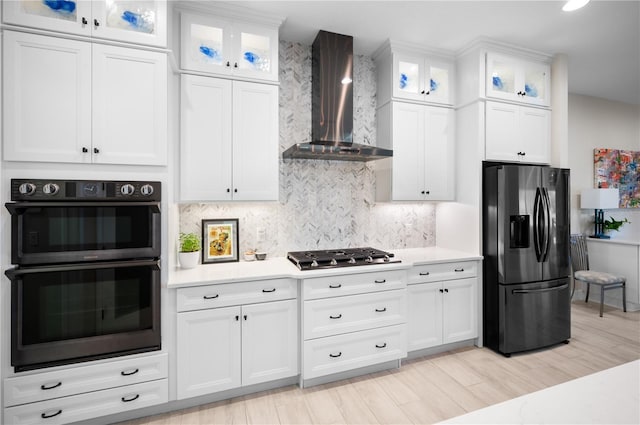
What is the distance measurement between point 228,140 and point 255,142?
0.70 feet

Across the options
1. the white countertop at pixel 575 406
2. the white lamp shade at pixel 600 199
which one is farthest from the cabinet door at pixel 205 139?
the white lamp shade at pixel 600 199

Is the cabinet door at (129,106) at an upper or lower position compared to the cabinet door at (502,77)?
lower

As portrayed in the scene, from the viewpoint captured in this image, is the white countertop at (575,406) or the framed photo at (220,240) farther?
the framed photo at (220,240)

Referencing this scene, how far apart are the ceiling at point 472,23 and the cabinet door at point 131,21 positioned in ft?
2.18

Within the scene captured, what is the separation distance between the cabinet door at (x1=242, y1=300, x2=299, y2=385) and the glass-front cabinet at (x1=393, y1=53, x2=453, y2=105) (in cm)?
230

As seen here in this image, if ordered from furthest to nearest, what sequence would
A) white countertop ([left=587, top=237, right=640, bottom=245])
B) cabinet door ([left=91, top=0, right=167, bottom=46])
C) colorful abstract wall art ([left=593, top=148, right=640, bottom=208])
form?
colorful abstract wall art ([left=593, top=148, right=640, bottom=208]) → white countertop ([left=587, top=237, right=640, bottom=245]) → cabinet door ([left=91, top=0, right=167, bottom=46])

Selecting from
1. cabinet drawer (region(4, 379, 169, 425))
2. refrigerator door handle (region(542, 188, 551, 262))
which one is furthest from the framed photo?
refrigerator door handle (region(542, 188, 551, 262))

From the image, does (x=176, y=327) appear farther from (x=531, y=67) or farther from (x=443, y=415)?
(x=531, y=67)

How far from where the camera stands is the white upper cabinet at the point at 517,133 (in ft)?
10.0

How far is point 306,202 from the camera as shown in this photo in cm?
306

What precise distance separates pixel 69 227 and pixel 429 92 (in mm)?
3210

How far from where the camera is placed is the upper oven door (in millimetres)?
1727

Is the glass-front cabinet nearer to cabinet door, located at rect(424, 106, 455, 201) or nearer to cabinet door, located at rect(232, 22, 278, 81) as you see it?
cabinet door, located at rect(424, 106, 455, 201)

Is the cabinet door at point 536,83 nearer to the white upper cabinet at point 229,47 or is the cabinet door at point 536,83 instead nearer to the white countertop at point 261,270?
the white countertop at point 261,270
